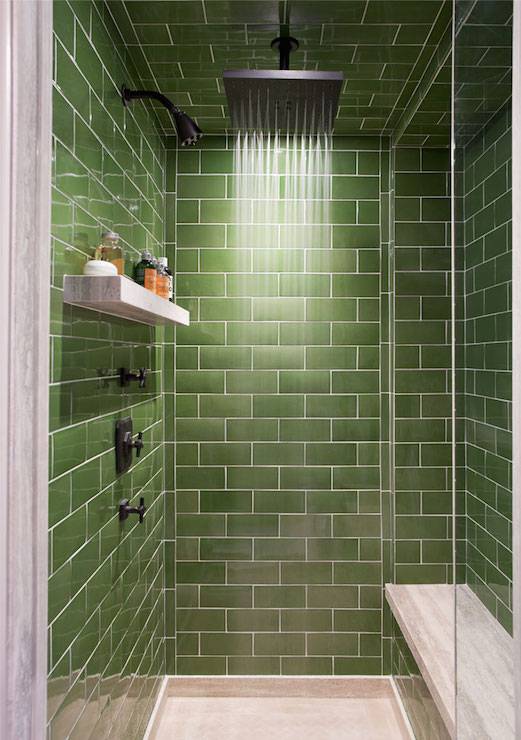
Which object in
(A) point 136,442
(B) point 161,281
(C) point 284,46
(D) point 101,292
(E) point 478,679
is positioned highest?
(C) point 284,46

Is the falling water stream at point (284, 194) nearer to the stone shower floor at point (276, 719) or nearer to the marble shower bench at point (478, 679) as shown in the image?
the marble shower bench at point (478, 679)

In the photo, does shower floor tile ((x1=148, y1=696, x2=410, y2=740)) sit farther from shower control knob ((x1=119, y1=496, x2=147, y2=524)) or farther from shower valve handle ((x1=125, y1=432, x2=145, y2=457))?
shower valve handle ((x1=125, y1=432, x2=145, y2=457))

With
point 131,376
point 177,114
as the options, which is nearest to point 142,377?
point 131,376

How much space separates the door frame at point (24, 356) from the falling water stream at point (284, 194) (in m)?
0.89

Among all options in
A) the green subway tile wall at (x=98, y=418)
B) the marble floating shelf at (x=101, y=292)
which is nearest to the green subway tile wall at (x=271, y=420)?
the green subway tile wall at (x=98, y=418)

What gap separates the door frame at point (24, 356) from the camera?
38.3 inches

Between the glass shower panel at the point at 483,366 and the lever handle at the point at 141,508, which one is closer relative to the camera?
the glass shower panel at the point at 483,366

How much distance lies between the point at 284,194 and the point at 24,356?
116 cm

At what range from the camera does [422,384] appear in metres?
2.06

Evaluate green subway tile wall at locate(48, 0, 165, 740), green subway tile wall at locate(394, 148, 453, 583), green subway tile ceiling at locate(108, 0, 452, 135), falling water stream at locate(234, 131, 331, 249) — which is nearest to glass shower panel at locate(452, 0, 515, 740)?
green subway tile ceiling at locate(108, 0, 452, 135)

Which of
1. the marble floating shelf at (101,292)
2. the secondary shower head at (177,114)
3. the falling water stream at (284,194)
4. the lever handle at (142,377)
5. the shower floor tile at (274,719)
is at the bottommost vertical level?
the shower floor tile at (274,719)

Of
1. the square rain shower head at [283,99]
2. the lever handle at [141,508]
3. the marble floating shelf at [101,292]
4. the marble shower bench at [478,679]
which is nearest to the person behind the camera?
the marble shower bench at [478,679]

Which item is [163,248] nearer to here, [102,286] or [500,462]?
[102,286]

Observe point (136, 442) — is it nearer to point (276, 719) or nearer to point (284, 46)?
point (276, 719)
